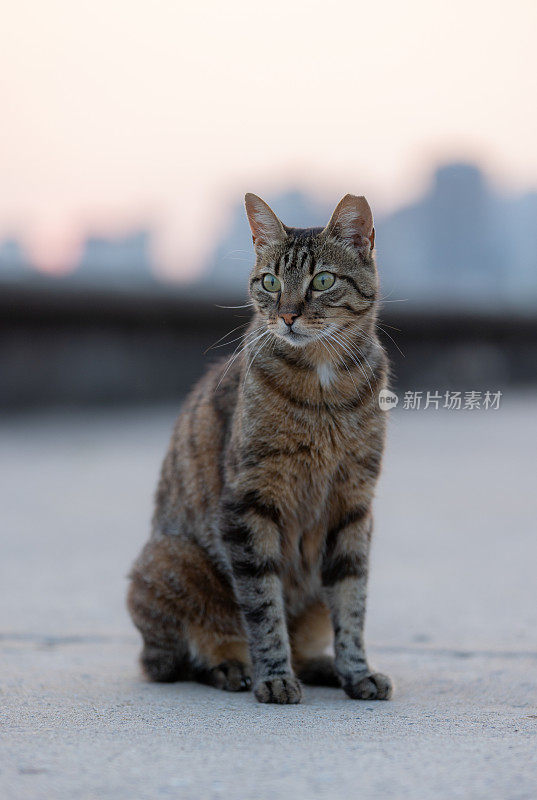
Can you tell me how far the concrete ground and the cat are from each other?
145 millimetres

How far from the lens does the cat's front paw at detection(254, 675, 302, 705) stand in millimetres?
2674

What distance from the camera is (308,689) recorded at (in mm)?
3049

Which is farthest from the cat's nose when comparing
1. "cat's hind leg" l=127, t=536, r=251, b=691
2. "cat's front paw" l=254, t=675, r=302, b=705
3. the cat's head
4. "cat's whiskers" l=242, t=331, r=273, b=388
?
"cat's front paw" l=254, t=675, r=302, b=705

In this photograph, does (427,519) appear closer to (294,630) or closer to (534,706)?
(294,630)

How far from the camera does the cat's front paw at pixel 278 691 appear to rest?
2674 mm

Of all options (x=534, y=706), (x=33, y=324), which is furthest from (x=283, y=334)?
(x=33, y=324)

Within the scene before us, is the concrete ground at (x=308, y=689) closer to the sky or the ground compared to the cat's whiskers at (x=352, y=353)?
closer to the ground

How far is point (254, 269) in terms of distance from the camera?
3287 millimetres

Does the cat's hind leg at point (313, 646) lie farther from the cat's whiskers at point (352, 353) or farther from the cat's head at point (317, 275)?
the cat's head at point (317, 275)

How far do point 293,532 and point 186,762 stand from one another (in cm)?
111

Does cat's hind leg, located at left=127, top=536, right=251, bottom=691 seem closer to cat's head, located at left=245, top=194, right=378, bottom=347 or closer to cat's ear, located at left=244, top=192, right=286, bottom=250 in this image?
cat's head, located at left=245, top=194, right=378, bottom=347

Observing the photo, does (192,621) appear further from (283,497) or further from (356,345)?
(356,345)

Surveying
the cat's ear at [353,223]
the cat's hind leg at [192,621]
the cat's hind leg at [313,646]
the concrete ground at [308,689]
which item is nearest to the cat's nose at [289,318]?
the cat's ear at [353,223]

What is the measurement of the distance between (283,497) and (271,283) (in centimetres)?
73
